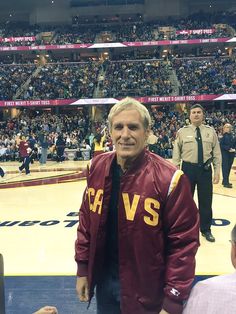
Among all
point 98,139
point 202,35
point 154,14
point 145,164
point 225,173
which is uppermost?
point 154,14

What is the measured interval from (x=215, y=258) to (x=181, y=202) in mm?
2823

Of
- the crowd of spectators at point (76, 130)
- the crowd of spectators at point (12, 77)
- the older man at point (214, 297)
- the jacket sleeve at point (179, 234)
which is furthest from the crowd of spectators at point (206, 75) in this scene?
the older man at point (214, 297)

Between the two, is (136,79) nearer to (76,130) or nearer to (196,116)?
(76,130)

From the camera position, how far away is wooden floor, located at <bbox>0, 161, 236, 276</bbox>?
4105mm

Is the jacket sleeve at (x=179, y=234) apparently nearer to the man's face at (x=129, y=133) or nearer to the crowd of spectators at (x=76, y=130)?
the man's face at (x=129, y=133)

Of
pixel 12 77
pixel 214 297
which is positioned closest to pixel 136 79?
pixel 12 77

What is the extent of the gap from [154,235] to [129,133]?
0.50 metres

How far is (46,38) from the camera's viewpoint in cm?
3794

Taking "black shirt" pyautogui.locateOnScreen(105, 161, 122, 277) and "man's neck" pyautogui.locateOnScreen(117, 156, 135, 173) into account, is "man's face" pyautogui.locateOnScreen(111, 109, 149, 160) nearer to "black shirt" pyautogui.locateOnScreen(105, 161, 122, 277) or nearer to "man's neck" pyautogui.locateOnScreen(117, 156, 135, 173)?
"man's neck" pyautogui.locateOnScreen(117, 156, 135, 173)

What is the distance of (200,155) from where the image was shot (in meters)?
4.69

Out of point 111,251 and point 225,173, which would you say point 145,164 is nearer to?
point 111,251

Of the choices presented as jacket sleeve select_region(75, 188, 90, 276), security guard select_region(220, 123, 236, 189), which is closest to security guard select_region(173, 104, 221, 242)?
jacket sleeve select_region(75, 188, 90, 276)

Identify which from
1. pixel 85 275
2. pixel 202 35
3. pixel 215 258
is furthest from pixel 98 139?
pixel 202 35

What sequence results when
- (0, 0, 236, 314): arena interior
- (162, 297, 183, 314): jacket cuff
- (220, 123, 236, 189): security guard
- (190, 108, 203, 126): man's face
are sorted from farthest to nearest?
(220, 123, 236, 189): security guard → (190, 108, 203, 126): man's face → (0, 0, 236, 314): arena interior → (162, 297, 183, 314): jacket cuff
